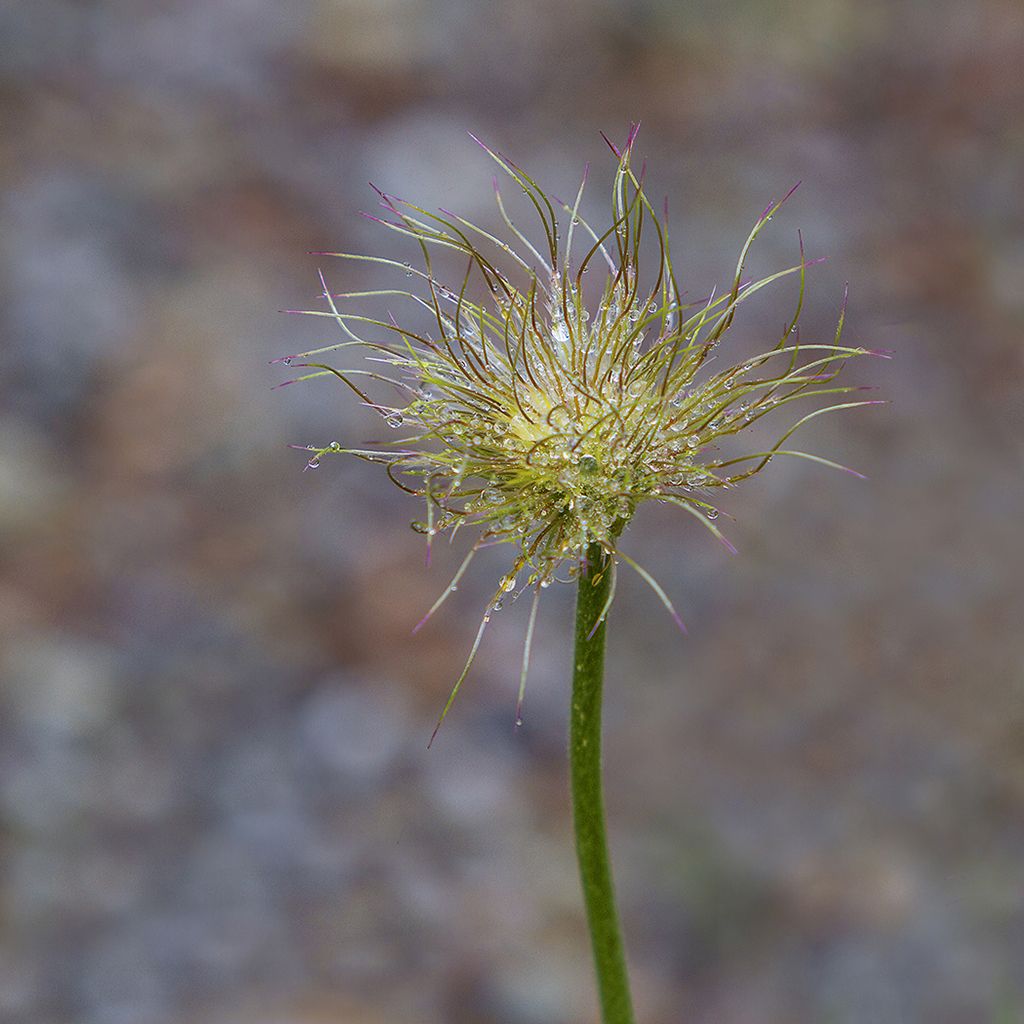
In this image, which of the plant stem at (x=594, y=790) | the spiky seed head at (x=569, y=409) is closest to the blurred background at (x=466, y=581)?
the plant stem at (x=594, y=790)

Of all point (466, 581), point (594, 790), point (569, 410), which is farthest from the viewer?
point (466, 581)

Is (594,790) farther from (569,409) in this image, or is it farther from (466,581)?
(466,581)

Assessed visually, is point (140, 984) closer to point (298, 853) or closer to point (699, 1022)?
point (298, 853)

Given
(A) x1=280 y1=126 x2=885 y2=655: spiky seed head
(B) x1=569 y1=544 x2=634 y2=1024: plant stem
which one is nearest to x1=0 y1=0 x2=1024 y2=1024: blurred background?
(B) x1=569 y1=544 x2=634 y2=1024: plant stem

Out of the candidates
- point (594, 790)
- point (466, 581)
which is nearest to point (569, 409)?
point (594, 790)

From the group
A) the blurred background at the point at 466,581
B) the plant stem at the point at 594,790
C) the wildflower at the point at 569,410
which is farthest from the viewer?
the blurred background at the point at 466,581

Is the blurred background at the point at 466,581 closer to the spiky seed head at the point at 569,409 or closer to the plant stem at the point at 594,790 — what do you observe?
the plant stem at the point at 594,790
